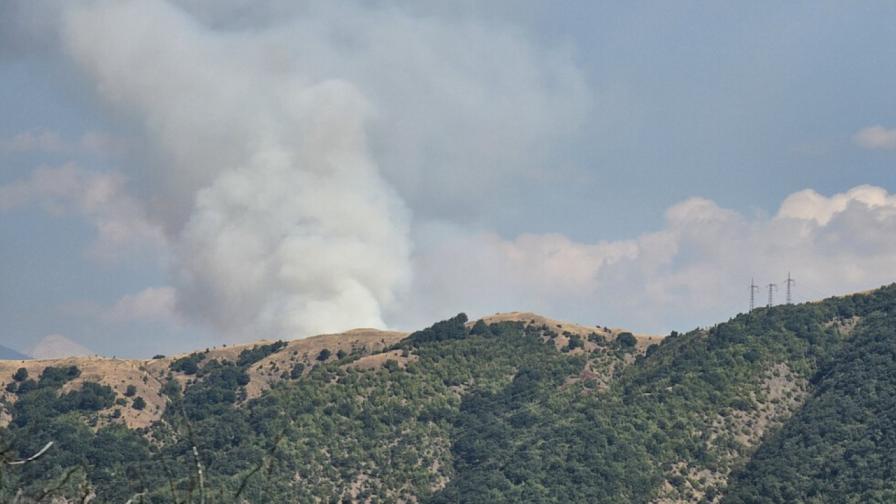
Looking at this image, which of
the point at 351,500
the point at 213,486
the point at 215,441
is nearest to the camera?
the point at 213,486

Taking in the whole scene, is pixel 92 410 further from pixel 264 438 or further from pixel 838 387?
pixel 838 387

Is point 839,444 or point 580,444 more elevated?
point 580,444

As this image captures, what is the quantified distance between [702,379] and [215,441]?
231 ft

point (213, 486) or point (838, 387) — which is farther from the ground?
point (838, 387)

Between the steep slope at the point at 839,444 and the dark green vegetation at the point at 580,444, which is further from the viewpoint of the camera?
the dark green vegetation at the point at 580,444

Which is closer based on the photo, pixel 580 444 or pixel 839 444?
pixel 839 444

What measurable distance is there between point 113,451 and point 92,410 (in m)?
21.0

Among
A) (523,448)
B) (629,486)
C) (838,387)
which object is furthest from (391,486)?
(838,387)

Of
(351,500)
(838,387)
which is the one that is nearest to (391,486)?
(351,500)

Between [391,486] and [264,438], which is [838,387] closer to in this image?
[391,486]

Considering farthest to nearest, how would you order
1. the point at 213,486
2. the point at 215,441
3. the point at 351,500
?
the point at 215,441 < the point at 351,500 < the point at 213,486

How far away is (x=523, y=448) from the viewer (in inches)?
7402

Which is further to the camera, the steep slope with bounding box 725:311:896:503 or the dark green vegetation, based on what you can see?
the dark green vegetation

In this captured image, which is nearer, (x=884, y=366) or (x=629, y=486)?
(x=629, y=486)
